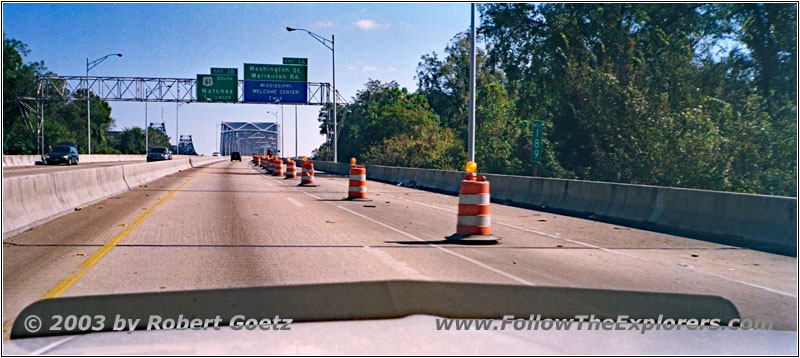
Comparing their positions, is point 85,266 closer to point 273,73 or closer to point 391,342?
point 391,342

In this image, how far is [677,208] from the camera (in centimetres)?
1489

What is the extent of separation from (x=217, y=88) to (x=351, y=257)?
52.1m

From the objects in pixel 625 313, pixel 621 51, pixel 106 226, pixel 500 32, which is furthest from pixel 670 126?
pixel 625 313

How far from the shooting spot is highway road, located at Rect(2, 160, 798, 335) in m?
7.61

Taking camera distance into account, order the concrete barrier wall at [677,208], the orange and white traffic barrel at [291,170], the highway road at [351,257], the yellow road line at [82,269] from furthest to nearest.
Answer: the orange and white traffic barrel at [291,170], the concrete barrier wall at [677,208], the highway road at [351,257], the yellow road line at [82,269]

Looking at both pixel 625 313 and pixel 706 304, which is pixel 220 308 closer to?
pixel 625 313

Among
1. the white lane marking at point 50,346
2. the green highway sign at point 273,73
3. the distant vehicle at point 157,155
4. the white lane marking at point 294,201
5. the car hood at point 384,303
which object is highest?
the green highway sign at point 273,73

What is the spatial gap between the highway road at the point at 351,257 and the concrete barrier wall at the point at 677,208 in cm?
81

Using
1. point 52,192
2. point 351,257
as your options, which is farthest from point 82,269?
point 52,192

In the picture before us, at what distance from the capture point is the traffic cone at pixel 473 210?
37.7 feet

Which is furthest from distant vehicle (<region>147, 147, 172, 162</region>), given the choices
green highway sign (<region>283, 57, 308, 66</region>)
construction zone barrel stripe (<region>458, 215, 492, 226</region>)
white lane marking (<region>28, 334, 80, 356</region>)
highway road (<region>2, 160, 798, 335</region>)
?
white lane marking (<region>28, 334, 80, 356</region>)

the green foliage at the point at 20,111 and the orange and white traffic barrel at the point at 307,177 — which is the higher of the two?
the green foliage at the point at 20,111

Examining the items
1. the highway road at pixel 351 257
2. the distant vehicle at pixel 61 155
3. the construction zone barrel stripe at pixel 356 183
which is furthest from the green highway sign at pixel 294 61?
the highway road at pixel 351 257

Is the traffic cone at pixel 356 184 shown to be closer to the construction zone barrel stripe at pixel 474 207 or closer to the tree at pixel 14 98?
the construction zone barrel stripe at pixel 474 207
